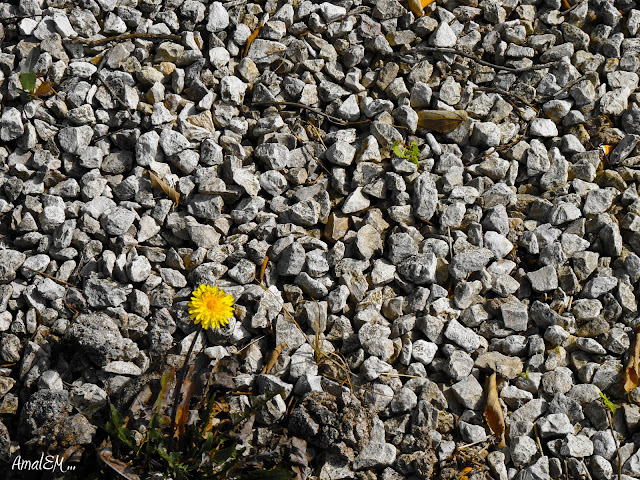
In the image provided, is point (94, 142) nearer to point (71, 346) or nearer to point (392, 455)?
point (71, 346)

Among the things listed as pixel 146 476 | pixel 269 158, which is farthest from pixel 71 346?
pixel 269 158

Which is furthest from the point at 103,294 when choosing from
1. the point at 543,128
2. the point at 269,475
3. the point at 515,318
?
the point at 543,128

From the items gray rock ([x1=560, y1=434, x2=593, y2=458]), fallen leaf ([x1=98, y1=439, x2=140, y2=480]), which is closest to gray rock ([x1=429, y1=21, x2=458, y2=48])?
gray rock ([x1=560, y1=434, x2=593, y2=458])

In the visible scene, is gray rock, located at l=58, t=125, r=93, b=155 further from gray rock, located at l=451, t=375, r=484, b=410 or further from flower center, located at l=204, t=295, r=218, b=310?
gray rock, located at l=451, t=375, r=484, b=410

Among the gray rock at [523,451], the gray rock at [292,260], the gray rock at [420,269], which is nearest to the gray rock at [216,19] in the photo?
the gray rock at [292,260]

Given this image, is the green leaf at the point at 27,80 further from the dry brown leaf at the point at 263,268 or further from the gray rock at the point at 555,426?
the gray rock at the point at 555,426
